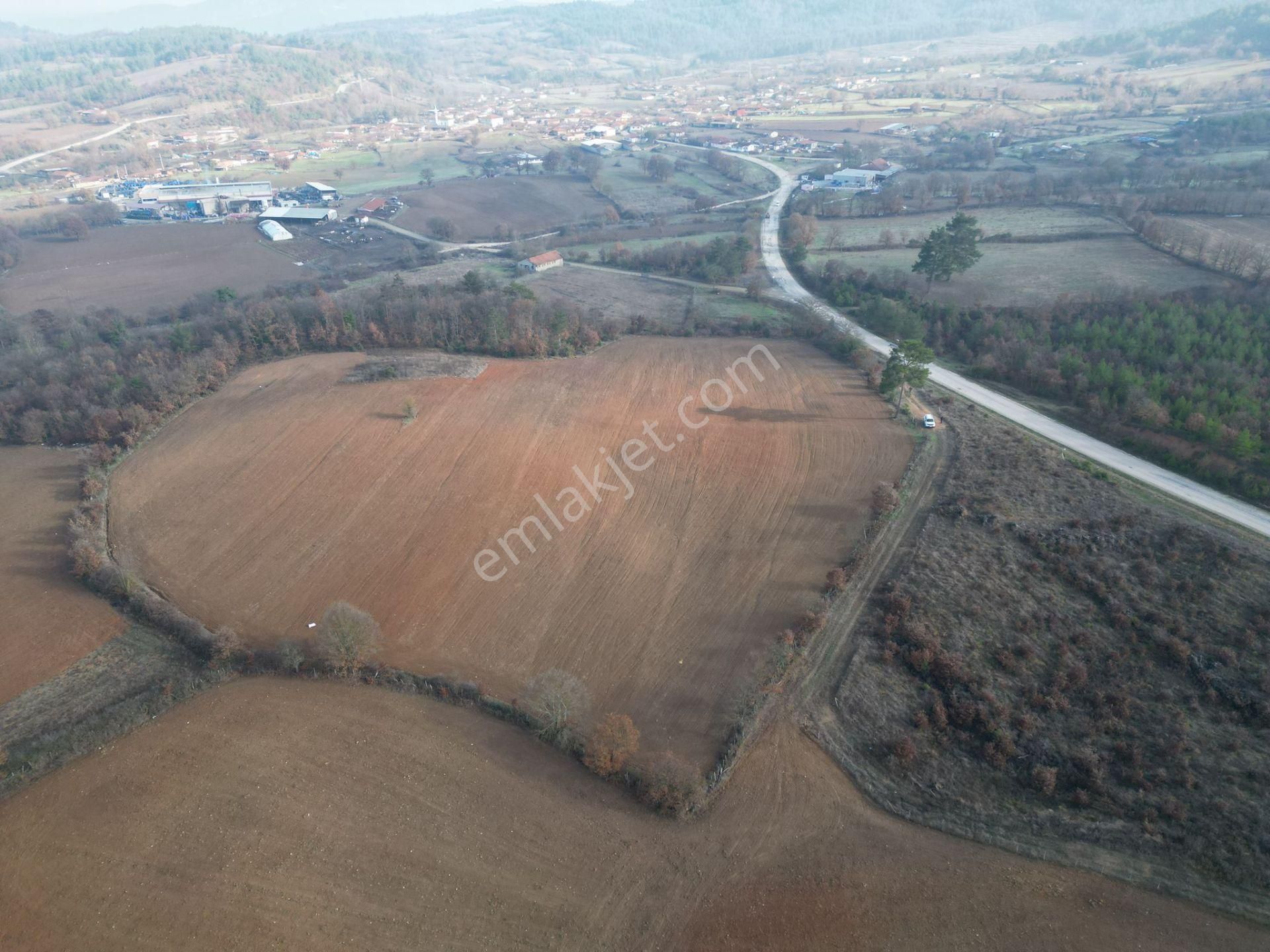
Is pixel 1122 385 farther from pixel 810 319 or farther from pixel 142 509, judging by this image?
pixel 142 509

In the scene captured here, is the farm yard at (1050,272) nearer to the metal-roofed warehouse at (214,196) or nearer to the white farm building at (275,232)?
the white farm building at (275,232)

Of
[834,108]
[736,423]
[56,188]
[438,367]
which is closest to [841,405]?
[736,423]

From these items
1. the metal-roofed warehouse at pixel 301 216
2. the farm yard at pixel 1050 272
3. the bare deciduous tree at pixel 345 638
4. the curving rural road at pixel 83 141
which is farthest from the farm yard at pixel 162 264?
the curving rural road at pixel 83 141

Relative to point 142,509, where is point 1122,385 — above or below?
Result: above

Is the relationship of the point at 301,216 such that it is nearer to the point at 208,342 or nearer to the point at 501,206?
the point at 501,206

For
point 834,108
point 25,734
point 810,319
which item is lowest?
point 25,734

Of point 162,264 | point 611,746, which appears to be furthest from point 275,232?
point 611,746
